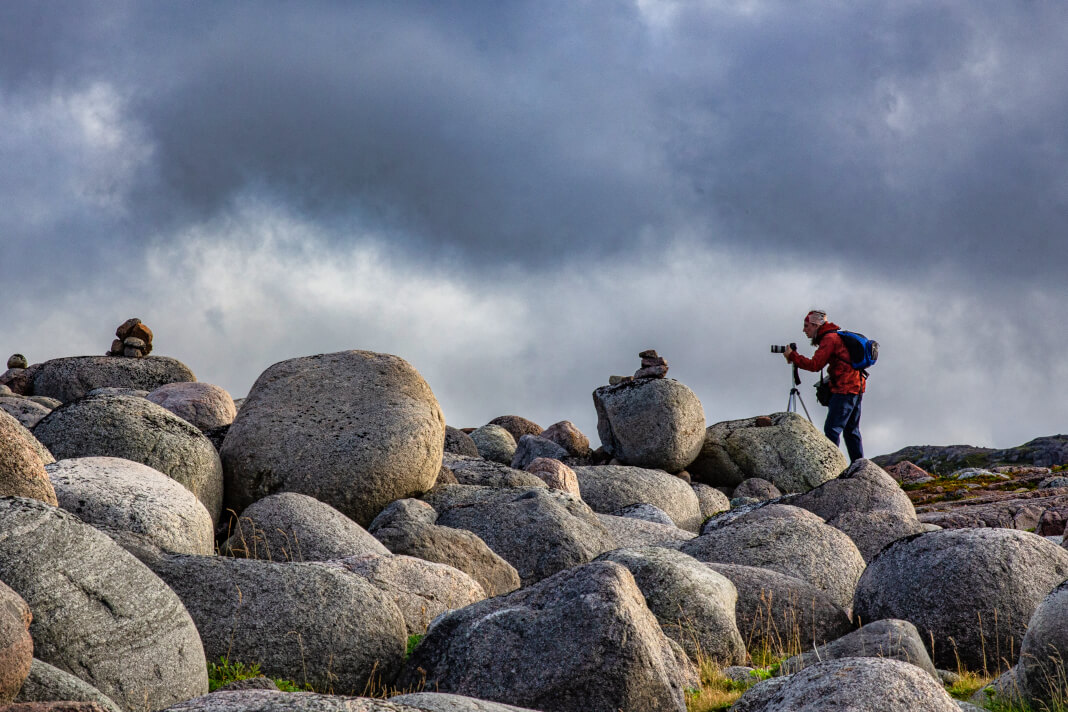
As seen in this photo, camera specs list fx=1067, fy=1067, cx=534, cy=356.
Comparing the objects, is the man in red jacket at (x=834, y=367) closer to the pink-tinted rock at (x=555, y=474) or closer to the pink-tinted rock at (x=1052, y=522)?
the pink-tinted rock at (x=1052, y=522)

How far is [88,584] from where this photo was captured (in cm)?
762

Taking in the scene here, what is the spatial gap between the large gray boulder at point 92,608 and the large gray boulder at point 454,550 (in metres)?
5.34

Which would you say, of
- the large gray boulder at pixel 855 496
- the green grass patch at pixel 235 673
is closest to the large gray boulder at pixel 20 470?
the green grass patch at pixel 235 673

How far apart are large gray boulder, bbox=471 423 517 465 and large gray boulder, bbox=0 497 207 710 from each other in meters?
23.6

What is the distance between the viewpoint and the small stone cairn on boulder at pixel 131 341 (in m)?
38.7

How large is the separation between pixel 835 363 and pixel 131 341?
25730 mm

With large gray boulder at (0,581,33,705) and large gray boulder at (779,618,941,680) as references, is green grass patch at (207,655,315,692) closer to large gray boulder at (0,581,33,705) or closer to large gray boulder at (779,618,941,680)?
large gray boulder at (0,581,33,705)

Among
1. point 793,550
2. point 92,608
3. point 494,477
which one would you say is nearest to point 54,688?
point 92,608

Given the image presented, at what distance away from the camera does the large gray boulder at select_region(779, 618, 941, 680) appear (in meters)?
10.2

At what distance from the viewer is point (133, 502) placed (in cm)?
1218

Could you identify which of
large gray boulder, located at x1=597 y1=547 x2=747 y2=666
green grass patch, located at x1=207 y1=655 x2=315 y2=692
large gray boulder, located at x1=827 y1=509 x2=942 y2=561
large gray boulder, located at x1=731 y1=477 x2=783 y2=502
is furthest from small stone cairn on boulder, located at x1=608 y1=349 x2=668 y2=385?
green grass patch, located at x1=207 y1=655 x2=315 y2=692

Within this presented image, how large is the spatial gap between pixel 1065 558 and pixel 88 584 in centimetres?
1106

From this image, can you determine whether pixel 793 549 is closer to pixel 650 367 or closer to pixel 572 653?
pixel 572 653

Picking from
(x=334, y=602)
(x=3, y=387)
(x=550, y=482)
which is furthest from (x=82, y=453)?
(x=3, y=387)
